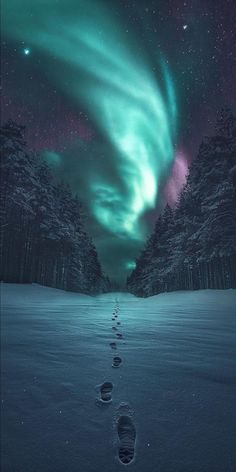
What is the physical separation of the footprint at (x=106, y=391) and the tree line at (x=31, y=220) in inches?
874

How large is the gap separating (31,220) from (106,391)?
27.3 metres

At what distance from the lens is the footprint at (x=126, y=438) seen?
1.69 meters

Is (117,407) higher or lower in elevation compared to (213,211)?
lower

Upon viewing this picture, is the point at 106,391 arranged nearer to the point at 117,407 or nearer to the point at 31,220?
the point at 117,407

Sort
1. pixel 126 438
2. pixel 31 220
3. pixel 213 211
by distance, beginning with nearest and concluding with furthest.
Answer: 1. pixel 126 438
2. pixel 213 211
3. pixel 31 220

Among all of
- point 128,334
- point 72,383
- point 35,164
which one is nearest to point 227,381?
point 72,383

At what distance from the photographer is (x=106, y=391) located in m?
2.58

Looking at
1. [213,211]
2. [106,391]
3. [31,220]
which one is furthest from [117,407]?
[31,220]

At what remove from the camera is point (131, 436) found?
1.90 metres

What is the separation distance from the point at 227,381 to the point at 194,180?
23.5m

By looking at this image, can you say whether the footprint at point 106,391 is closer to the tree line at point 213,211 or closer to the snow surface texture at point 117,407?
the snow surface texture at point 117,407

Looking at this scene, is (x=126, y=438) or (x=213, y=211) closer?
(x=126, y=438)

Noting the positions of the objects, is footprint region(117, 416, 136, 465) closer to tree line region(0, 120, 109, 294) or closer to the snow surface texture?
the snow surface texture

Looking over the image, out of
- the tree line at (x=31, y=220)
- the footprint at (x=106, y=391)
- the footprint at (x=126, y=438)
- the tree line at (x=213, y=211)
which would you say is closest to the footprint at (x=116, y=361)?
the footprint at (x=106, y=391)
